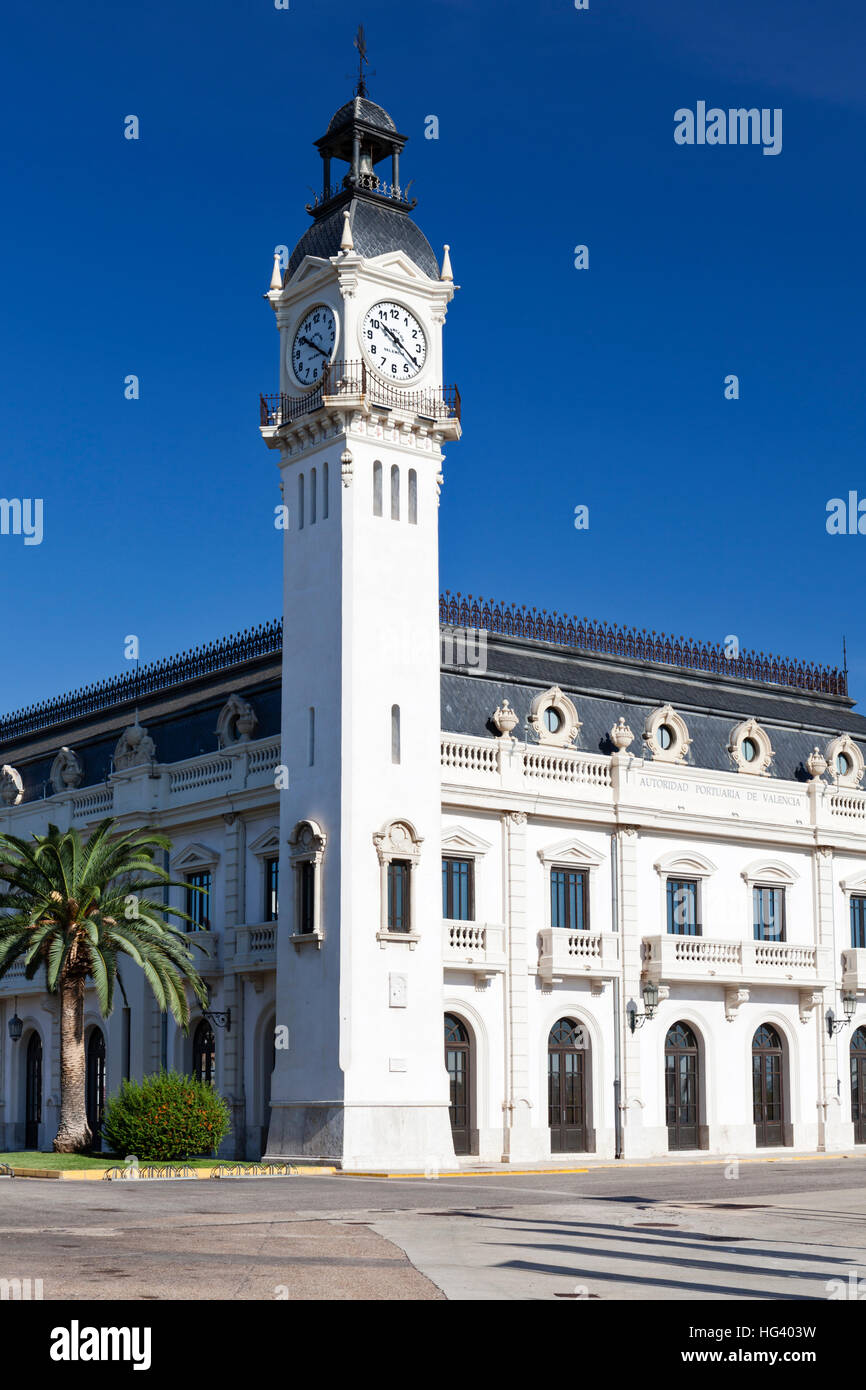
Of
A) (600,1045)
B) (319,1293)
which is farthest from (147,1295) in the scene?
(600,1045)

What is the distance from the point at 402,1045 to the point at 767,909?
15056 millimetres

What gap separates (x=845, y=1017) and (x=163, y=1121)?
71.6ft

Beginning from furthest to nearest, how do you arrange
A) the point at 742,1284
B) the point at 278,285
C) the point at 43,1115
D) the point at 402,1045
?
1. the point at 43,1115
2. the point at 278,285
3. the point at 402,1045
4. the point at 742,1284

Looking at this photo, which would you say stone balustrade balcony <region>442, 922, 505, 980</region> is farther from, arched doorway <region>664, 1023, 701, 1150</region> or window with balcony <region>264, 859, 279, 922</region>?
arched doorway <region>664, 1023, 701, 1150</region>

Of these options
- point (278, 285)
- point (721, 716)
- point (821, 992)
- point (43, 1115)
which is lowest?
point (43, 1115)

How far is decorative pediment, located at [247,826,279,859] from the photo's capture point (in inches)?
1654

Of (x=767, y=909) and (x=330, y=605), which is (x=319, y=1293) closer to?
(x=330, y=605)

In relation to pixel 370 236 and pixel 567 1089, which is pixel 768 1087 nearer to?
pixel 567 1089

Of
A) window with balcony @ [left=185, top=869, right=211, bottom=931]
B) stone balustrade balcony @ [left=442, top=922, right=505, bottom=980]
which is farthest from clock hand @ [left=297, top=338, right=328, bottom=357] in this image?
stone balustrade balcony @ [left=442, top=922, right=505, bottom=980]

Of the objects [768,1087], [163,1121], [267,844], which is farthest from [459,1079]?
[768,1087]

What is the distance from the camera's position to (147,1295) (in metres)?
13.6

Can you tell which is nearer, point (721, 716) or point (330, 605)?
point (330, 605)

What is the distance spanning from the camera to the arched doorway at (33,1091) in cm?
4981

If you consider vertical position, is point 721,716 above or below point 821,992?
above
